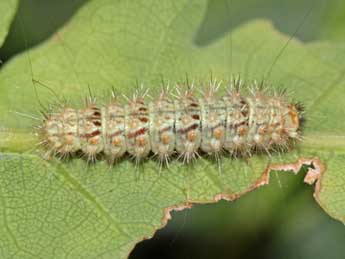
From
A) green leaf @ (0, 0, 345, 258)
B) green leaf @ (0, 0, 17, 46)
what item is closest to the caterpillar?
green leaf @ (0, 0, 345, 258)

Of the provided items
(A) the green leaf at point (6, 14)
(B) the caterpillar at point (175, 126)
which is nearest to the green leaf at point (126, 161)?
(B) the caterpillar at point (175, 126)

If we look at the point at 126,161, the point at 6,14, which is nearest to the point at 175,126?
the point at 126,161

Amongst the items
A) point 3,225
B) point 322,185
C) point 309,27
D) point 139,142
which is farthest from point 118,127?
point 309,27

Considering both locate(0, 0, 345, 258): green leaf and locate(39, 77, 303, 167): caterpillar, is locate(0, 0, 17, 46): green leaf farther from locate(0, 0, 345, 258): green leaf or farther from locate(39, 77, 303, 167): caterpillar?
locate(39, 77, 303, 167): caterpillar

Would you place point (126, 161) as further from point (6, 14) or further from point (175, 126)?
point (6, 14)

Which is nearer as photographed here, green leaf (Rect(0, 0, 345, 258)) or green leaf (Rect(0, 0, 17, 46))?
A: green leaf (Rect(0, 0, 345, 258))

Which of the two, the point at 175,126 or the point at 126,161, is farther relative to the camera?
the point at 126,161

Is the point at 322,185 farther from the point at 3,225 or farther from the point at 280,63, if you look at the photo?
the point at 3,225
